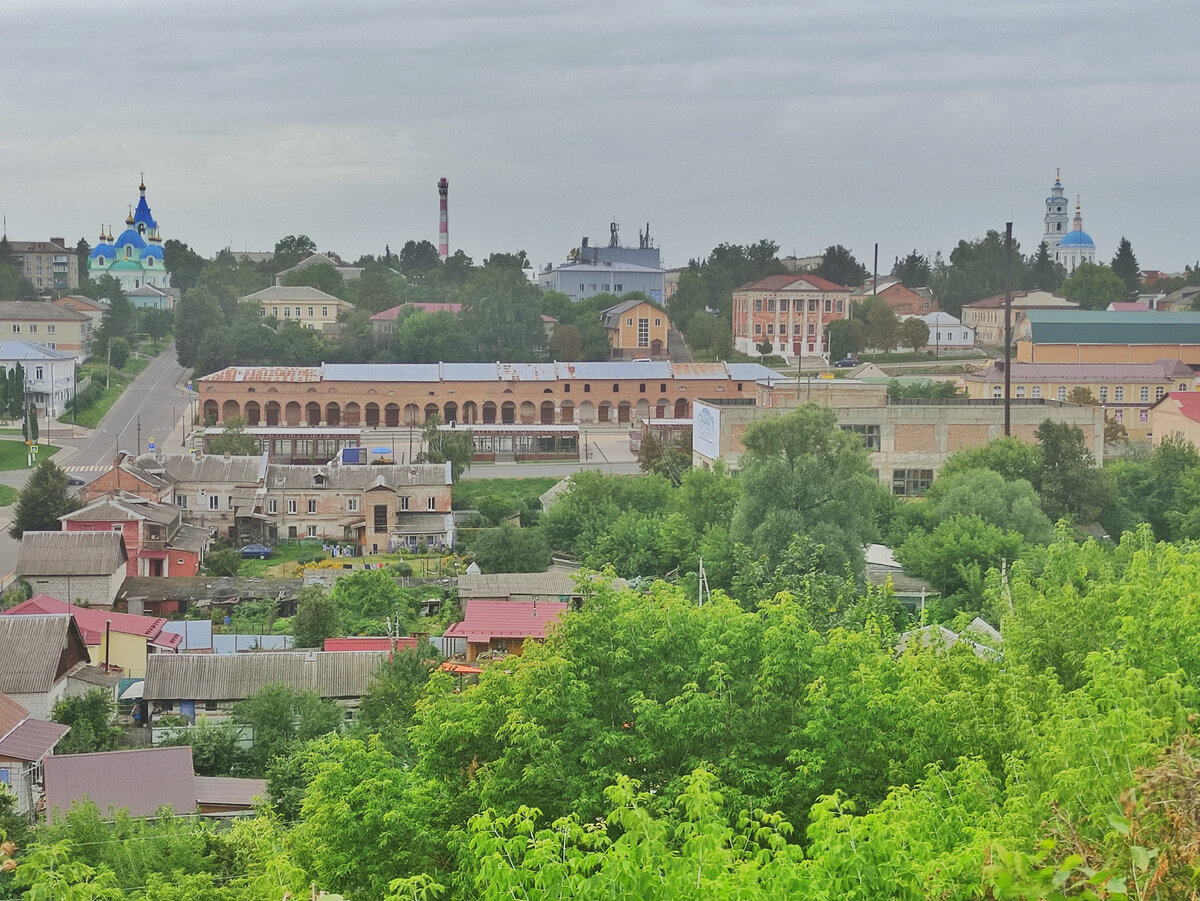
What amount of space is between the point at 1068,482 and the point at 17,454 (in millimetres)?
28538

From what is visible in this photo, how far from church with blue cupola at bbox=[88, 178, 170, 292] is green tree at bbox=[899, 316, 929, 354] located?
44301 mm

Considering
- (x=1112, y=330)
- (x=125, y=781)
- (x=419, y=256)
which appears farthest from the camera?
(x=419, y=256)

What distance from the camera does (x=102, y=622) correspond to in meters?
20.3

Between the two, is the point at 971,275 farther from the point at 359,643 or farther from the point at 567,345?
the point at 359,643

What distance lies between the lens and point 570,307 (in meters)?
65.8

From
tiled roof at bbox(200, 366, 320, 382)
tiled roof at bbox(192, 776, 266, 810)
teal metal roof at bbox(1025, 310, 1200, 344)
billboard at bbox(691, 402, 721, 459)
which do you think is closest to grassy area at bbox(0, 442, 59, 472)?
tiled roof at bbox(200, 366, 320, 382)

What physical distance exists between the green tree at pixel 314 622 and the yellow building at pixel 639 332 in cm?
4030

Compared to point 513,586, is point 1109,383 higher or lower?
higher

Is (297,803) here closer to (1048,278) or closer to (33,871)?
(33,871)

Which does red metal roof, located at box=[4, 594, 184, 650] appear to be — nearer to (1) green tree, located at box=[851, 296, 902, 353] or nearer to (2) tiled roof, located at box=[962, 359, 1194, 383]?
(2) tiled roof, located at box=[962, 359, 1194, 383]

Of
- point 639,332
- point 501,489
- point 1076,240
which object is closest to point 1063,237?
point 1076,240

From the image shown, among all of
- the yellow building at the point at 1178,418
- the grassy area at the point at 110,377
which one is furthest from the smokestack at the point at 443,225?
the yellow building at the point at 1178,418

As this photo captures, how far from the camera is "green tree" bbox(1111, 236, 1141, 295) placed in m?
81.6

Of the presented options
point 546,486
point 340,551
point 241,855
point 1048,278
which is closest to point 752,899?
point 241,855
